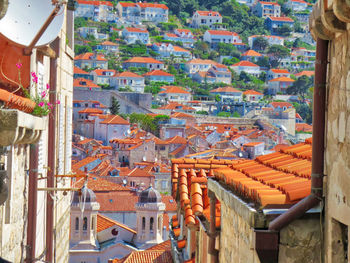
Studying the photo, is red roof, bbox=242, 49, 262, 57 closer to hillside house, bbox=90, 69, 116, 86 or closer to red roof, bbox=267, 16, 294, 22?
red roof, bbox=267, 16, 294, 22

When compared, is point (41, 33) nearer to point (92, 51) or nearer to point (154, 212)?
point (154, 212)

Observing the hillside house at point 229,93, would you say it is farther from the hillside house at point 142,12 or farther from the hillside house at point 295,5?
the hillside house at point 295,5

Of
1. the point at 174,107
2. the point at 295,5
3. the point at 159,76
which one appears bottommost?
the point at 174,107

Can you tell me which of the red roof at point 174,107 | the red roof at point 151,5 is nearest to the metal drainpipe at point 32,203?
the red roof at point 174,107

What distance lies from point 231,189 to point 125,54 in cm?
12265

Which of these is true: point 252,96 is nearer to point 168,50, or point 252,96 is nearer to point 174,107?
point 168,50

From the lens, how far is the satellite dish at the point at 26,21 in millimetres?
6621

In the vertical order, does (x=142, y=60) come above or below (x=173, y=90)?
above

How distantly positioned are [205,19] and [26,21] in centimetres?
14857

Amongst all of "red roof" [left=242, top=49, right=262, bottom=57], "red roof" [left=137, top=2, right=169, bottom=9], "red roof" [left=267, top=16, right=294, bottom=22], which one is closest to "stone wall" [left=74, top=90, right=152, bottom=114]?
"red roof" [left=242, top=49, right=262, bottom=57]

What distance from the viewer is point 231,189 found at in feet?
19.0

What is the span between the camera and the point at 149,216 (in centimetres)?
3278

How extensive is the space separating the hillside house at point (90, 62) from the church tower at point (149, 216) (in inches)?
3215

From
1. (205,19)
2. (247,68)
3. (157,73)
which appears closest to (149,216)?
(157,73)
